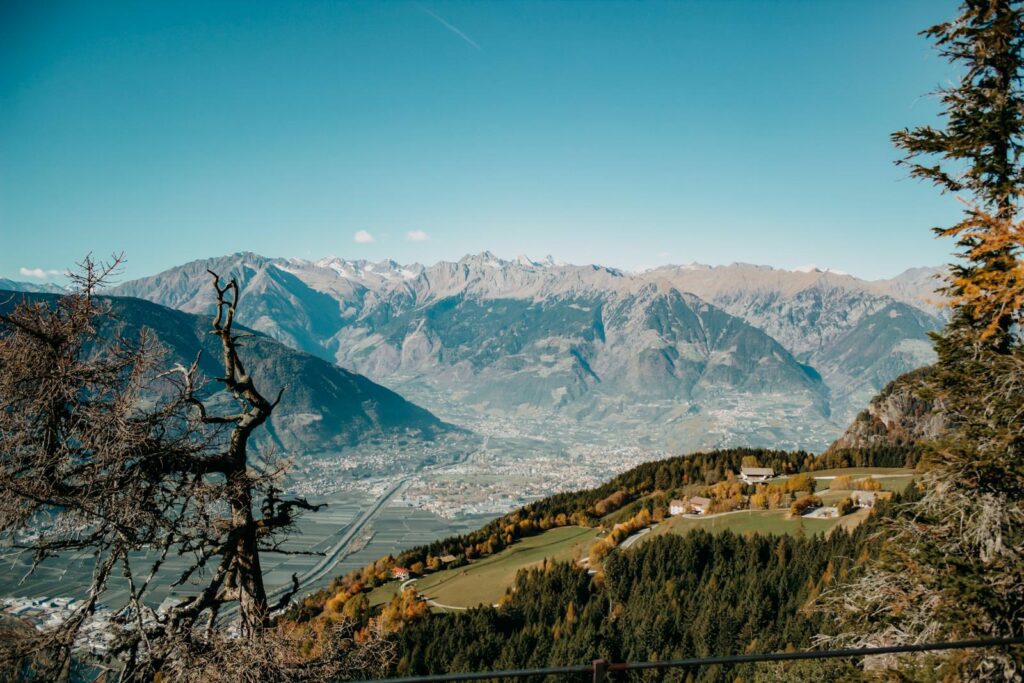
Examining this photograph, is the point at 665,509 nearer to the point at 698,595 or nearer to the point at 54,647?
the point at 698,595

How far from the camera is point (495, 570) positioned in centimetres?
6081

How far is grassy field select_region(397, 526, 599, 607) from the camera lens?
52.8 m

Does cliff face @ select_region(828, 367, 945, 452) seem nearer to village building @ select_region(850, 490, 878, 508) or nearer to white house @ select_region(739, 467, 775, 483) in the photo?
white house @ select_region(739, 467, 775, 483)

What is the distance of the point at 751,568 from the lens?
1731 inches

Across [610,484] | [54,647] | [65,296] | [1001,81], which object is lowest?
[610,484]

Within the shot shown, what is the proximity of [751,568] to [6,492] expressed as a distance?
160 feet

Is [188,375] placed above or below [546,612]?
above

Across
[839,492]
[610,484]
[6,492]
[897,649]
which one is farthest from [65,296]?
[610,484]

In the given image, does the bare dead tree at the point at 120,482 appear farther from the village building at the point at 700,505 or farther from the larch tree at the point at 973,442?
the village building at the point at 700,505

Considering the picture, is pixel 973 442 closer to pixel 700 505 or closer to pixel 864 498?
pixel 864 498

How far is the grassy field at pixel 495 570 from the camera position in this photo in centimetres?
5284

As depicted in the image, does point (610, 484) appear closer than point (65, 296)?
No

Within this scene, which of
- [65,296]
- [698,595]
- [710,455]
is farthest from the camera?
[710,455]

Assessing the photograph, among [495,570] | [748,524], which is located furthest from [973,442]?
[495,570]
